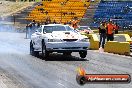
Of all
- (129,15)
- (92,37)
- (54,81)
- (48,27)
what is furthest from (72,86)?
(129,15)

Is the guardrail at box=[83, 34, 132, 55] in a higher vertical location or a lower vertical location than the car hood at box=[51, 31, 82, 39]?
lower

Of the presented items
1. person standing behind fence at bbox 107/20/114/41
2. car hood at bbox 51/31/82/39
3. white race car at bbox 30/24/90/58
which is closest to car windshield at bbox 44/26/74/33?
white race car at bbox 30/24/90/58

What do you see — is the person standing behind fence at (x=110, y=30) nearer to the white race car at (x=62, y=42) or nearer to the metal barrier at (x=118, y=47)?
the metal barrier at (x=118, y=47)

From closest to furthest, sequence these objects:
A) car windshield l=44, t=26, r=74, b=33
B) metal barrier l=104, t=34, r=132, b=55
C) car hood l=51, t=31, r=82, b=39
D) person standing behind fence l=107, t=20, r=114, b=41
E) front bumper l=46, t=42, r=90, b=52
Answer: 1. front bumper l=46, t=42, r=90, b=52
2. car hood l=51, t=31, r=82, b=39
3. car windshield l=44, t=26, r=74, b=33
4. metal barrier l=104, t=34, r=132, b=55
5. person standing behind fence l=107, t=20, r=114, b=41

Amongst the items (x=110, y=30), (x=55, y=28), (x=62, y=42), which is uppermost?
(x=55, y=28)

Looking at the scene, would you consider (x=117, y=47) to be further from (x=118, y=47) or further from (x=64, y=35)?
(x=64, y=35)

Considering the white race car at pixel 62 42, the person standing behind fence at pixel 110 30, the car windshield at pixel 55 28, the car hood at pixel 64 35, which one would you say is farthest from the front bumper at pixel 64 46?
the person standing behind fence at pixel 110 30

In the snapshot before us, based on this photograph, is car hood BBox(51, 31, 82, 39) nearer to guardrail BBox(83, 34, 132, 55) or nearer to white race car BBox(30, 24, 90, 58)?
white race car BBox(30, 24, 90, 58)

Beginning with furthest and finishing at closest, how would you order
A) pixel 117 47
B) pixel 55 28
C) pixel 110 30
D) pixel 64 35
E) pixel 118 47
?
1. pixel 110 30
2. pixel 117 47
3. pixel 118 47
4. pixel 55 28
5. pixel 64 35

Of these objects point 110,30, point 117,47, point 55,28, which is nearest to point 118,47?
point 117,47

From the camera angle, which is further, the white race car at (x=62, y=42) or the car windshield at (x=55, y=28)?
the car windshield at (x=55, y=28)

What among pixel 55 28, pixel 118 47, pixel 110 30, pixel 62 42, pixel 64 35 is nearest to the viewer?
pixel 62 42

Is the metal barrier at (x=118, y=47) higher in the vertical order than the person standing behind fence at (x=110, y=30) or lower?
lower

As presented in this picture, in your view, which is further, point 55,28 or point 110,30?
point 110,30
